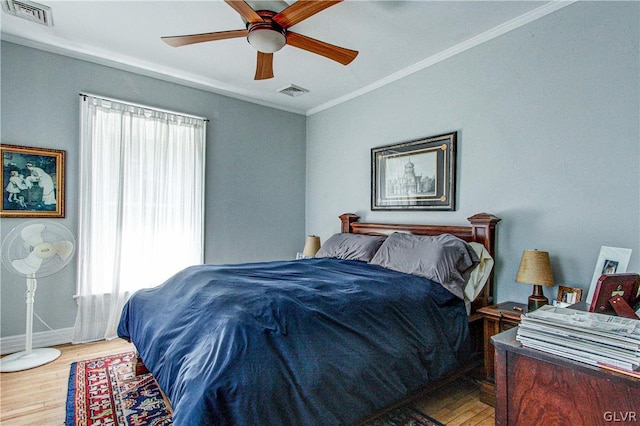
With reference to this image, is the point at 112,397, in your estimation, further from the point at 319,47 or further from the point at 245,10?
the point at 319,47

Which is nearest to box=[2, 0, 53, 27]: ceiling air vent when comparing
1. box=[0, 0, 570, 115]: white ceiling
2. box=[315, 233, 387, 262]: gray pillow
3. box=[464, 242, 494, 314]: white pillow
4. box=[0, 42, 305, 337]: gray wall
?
box=[0, 0, 570, 115]: white ceiling

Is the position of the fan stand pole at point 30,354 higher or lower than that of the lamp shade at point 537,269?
lower

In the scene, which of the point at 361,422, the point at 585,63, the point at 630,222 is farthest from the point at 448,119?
the point at 361,422

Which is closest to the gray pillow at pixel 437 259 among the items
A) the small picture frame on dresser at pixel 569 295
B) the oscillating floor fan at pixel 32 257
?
the small picture frame on dresser at pixel 569 295

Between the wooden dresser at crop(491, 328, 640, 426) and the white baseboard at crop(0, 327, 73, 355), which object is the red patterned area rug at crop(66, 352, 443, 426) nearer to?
the white baseboard at crop(0, 327, 73, 355)

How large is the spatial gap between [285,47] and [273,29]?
872 millimetres

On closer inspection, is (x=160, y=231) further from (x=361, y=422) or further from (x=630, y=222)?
(x=630, y=222)

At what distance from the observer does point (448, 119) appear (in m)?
3.08

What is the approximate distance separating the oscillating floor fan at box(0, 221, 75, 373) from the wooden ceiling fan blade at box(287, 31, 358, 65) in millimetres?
2443

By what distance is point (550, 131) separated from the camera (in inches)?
94.4

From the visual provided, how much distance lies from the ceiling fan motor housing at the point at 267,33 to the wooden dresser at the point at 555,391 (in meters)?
2.18

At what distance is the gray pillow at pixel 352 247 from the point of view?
3207 millimetres

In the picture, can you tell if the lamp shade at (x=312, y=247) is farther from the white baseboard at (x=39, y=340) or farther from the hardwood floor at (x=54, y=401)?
the white baseboard at (x=39, y=340)

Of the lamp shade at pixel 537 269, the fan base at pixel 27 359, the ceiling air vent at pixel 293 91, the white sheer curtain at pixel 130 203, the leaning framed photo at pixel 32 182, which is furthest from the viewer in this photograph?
the ceiling air vent at pixel 293 91
